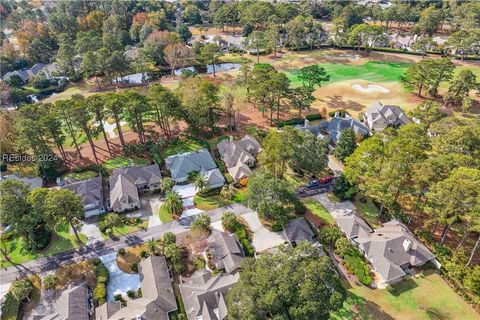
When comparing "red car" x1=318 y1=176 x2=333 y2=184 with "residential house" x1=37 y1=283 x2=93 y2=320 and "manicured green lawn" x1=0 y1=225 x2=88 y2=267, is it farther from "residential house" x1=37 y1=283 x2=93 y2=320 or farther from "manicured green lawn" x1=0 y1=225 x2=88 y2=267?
"residential house" x1=37 y1=283 x2=93 y2=320

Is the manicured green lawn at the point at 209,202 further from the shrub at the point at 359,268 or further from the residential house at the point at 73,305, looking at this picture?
the shrub at the point at 359,268

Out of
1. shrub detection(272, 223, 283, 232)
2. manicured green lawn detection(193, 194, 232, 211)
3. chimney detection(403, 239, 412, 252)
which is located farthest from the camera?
manicured green lawn detection(193, 194, 232, 211)

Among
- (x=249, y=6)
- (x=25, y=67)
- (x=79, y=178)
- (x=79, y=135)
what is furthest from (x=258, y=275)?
(x=249, y=6)

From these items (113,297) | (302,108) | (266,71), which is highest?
(266,71)

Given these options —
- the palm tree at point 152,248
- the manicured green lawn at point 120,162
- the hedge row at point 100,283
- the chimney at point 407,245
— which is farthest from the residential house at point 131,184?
the chimney at point 407,245

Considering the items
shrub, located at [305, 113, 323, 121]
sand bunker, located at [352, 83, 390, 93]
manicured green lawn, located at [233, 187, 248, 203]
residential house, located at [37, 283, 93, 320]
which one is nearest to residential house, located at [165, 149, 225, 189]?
manicured green lawn, located at [233, 187, 248, 203]

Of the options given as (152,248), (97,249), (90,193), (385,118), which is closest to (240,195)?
(152,248)

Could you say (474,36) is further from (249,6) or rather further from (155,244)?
(155,244)
